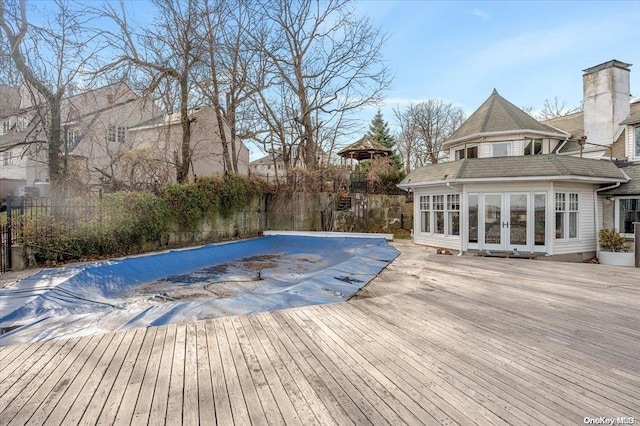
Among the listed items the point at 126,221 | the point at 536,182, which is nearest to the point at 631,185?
the point at 536,182

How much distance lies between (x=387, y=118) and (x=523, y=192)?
20042mm

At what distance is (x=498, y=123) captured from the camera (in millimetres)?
10438

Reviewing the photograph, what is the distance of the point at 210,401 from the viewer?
2109mm

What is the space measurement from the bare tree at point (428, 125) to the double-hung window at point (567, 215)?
1730cm

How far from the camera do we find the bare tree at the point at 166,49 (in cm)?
1041

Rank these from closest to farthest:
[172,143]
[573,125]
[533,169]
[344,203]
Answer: [533,169] < [573,125] < [344,203] < [172,143]

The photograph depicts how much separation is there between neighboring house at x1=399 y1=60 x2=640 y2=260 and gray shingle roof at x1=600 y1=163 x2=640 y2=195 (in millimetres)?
21

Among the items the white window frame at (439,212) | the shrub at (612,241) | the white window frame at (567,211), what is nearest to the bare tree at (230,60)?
the white window frame at (439,212)

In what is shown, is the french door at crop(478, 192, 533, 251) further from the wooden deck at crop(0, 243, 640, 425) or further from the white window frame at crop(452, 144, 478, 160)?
the wooden deck at crop(0, 243, 640, 425)

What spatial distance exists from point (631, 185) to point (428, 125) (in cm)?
1829

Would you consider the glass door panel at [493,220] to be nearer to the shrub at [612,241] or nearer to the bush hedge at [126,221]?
the shrub at [612,241]

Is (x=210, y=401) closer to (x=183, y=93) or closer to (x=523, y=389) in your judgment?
(x=523, y=389)

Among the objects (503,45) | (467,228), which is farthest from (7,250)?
(503,45)

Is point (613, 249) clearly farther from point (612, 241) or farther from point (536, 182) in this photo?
point (536, 182)
